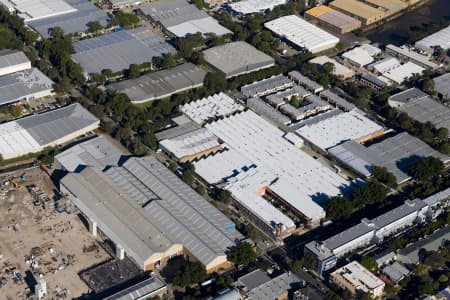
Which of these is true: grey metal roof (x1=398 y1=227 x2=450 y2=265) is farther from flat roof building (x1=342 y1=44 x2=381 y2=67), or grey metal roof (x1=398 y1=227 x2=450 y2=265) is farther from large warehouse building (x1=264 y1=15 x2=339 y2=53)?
large warehouse building (x1=264 y1=15 x2=339 y2=53)

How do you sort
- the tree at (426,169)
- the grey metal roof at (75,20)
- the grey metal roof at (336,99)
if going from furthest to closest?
the grey metal roof at (75,20), the grey metal roof at (336,99), the tree at (426,169)

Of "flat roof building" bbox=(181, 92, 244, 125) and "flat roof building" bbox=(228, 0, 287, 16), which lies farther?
"flat roof building" bbox=(228, 0, 287, 16)

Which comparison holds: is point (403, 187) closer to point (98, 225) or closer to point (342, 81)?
point (342, 81)

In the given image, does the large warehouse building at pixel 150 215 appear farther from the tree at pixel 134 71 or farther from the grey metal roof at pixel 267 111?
the tree at pixel 134 71

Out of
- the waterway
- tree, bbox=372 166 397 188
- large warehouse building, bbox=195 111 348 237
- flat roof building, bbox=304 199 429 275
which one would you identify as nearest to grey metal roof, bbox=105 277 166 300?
large warehouse building, bbox=195 111 348 237

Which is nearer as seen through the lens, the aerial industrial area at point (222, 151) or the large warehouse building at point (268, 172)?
the aerial industrial area at point (222, 151)

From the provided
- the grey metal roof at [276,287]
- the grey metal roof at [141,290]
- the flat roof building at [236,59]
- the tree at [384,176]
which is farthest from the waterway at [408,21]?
the grey metal roof at [141,290]

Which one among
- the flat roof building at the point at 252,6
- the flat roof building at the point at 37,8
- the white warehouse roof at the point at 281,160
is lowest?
the white warehouse roof at the point at 281,160

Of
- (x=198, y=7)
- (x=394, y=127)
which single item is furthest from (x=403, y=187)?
(x=198, y=7)
